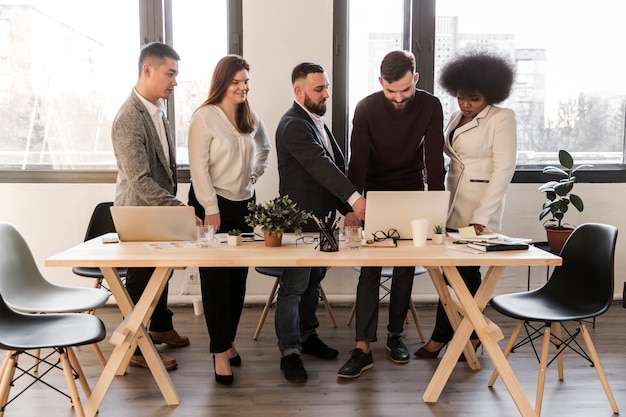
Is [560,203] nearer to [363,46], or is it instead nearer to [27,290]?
[363,46]

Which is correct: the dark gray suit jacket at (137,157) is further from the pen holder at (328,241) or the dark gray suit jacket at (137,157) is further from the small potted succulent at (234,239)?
the pen holder at (328,241)

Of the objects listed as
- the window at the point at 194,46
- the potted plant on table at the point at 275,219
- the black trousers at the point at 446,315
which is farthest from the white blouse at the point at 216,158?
the window at the point at 194,46

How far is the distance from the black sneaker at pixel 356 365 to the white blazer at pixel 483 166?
883 millimetres

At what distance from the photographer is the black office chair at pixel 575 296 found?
8.34ft

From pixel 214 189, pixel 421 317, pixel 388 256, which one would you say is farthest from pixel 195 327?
pixel 388 256

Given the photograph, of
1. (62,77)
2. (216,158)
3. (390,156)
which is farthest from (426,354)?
(62,77)

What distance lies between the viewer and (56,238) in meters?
4.24

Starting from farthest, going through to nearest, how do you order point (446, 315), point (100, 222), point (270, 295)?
point (100, 222), point (270, 295), point (446, 315)

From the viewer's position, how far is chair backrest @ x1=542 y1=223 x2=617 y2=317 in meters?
2.59

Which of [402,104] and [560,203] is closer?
[402,104]

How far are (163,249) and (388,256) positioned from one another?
976 millimetres

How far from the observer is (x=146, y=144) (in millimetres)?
2957

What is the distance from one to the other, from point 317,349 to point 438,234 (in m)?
1.06

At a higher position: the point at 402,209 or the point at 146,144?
the point at 146,144
